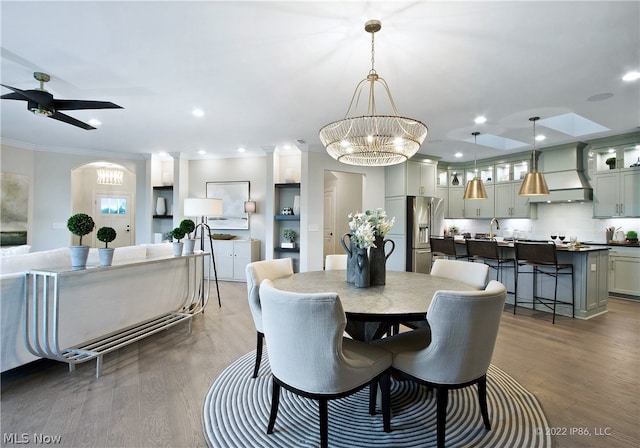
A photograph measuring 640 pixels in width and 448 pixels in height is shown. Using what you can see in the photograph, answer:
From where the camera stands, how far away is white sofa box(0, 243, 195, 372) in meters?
2.26

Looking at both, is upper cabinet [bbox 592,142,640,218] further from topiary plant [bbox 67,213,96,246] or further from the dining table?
topiary plant [bbox 67,213,96,246]

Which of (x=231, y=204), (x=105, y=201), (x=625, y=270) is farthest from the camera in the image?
(x=105, y=201)

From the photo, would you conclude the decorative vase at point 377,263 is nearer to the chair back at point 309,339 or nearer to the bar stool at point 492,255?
the chair back at point 309,339

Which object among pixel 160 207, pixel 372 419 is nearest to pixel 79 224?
pixel 372 419

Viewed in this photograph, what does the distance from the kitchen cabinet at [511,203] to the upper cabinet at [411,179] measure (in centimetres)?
135

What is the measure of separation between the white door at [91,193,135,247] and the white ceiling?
13.6ft

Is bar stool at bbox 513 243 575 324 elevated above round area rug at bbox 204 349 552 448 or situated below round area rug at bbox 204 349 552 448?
above

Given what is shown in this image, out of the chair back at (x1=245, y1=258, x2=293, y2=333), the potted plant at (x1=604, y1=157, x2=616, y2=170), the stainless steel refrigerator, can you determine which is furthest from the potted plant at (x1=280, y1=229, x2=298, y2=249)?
the potted plant at (x1=604, y1=157, x2=616, y2=170)

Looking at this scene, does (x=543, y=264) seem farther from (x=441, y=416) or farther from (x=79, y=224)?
(x=79, y=224)

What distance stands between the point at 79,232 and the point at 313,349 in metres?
2.24

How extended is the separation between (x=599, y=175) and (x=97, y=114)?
7.76 m

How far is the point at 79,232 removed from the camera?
8.54ft

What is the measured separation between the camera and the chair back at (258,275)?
7.81 ft

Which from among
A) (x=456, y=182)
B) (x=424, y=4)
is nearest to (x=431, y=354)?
(x=424, y=4)
